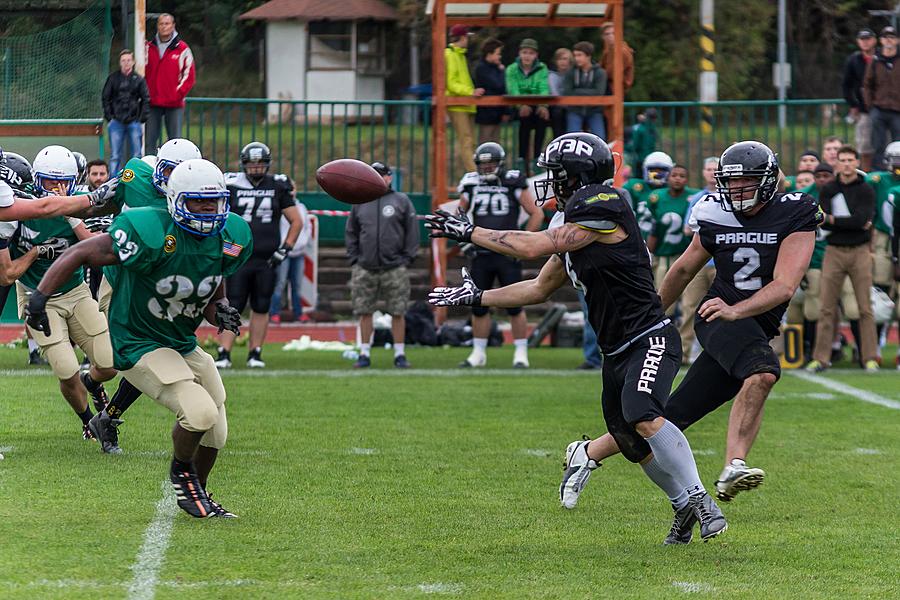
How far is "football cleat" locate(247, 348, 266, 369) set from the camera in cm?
1218

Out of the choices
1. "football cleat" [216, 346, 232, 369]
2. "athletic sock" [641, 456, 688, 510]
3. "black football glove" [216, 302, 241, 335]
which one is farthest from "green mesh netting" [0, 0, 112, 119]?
"athletic sock" [641, 456, 688, 510]

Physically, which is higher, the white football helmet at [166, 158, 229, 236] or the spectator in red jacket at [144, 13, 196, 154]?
the spectator in red jacket at [144, 13, 196, 154]

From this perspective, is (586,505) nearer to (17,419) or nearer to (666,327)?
(666,327)

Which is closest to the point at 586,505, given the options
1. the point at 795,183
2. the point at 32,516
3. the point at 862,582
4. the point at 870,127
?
the point at 862,582

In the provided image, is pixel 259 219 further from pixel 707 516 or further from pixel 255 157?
pixel 707 516

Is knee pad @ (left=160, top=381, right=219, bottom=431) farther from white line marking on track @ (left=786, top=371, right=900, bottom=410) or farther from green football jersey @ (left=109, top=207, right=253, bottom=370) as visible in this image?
white line marking on track @ (left=786, top=371, right=900, bottom=410)

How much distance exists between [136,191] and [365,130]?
422 inches

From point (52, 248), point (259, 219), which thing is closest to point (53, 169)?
point (52, 248)

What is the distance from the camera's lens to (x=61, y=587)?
4.88 meters

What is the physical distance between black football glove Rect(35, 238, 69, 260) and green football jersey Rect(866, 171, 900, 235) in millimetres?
7203

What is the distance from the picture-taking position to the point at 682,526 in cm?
577

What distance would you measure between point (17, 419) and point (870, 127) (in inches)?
402

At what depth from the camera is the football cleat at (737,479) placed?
229 inches

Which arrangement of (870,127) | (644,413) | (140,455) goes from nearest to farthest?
(644,413)
(140,455)
(870,127)
